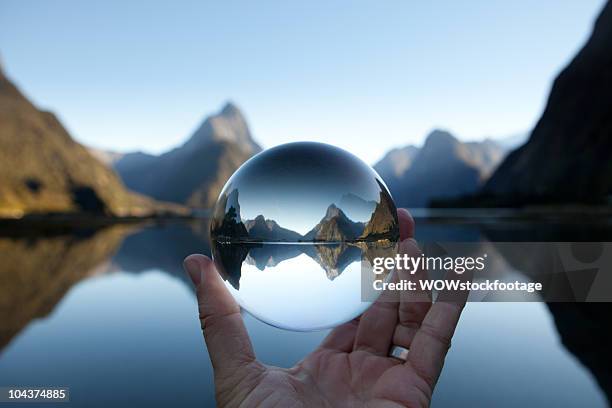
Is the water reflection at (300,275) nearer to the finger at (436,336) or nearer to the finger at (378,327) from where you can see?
the finger at (436,336)

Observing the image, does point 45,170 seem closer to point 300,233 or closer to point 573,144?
point 573,144

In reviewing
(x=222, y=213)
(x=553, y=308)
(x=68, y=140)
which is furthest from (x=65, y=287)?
(x=68, y=140)

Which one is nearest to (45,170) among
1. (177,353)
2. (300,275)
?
(177,353)

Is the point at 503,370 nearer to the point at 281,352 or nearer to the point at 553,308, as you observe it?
the point at 281,352

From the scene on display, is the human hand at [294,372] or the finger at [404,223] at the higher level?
the finger at [404,223]

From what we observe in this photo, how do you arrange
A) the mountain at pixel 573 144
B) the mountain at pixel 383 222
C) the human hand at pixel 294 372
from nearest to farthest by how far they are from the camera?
the mountain at pixel 383 222 < the human hand at pixel 294 372 < the mountain at pixel 573 144

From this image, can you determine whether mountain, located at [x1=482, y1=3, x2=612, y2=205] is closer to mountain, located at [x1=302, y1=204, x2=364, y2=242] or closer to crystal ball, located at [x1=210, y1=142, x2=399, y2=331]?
crystal ball, located at [x1=210, y1=142, x2=399, y2=331]

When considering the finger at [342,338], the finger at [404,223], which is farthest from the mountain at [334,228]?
the finger at [342,338]
